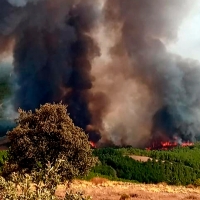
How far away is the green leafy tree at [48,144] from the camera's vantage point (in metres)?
49.3

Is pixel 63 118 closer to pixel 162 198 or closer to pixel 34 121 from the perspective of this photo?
pixel 34 121

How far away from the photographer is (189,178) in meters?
187

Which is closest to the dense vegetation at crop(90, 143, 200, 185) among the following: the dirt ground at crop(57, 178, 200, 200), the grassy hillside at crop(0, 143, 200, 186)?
the grassy hillside at crop(0, 143, 200, 186)

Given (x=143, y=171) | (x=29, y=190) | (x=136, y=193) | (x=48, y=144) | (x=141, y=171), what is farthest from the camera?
(x=143, y=171)

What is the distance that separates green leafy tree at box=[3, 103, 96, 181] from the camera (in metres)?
49.3

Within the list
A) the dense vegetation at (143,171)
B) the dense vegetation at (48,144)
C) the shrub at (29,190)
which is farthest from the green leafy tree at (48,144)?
the dense vegetation at (143,171)

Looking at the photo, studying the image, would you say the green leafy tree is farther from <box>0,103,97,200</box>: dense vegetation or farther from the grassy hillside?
the grassy hillside

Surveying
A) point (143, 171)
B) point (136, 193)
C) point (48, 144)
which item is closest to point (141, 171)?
point (143, 171)

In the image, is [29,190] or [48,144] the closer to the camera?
[29,190]

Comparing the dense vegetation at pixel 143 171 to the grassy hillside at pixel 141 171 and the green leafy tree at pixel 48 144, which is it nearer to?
the grassy hillside at pixel 141 171

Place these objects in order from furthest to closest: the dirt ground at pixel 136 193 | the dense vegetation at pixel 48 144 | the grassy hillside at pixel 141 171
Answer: the grassy hillside at pixel 141 171
the dirt ground at pixel 136 193
the dense vegetation at pixel 48 144

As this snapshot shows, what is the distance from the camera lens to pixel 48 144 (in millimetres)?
49906

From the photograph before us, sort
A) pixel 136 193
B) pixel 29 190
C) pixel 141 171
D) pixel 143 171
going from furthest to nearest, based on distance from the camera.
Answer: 1. pixel 143 171
2. pixel 141 171
3. pixel 136 193
4. pixel 29 190

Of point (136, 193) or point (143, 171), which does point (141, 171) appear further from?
point (136, 193)
